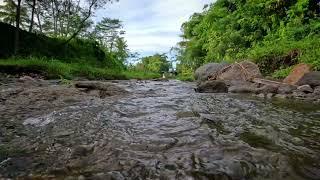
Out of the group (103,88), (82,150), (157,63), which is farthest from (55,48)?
(157,63)

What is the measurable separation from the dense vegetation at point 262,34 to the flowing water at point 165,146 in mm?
8509

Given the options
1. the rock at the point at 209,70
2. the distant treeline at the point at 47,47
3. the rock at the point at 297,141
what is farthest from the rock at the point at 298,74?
the distant treeline at the point at 47,47

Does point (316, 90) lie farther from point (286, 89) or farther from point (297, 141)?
point (297, 141)

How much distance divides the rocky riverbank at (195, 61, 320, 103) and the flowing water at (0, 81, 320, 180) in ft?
12.5

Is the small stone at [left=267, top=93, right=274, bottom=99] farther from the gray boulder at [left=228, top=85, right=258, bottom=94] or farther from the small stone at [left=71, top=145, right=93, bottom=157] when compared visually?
the small stone at [left=71, top=145, right=93, bottom=157]

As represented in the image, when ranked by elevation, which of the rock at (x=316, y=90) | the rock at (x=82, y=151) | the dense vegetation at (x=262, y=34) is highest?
the dense vegetation at (x=262, y=34)

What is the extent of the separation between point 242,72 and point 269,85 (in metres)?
3.51

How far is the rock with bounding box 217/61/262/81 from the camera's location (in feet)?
40.5

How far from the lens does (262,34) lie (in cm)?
2231

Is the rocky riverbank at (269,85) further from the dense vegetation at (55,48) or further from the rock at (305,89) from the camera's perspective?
the dense vegetation at (55,48)

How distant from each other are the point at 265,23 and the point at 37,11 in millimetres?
22568

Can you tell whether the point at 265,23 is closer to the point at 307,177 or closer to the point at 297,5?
the point at 297,5

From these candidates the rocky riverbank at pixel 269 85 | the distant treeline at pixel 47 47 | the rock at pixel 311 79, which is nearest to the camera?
the rocky riverbank at pixel 269 85

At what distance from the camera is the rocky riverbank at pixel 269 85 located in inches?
329
